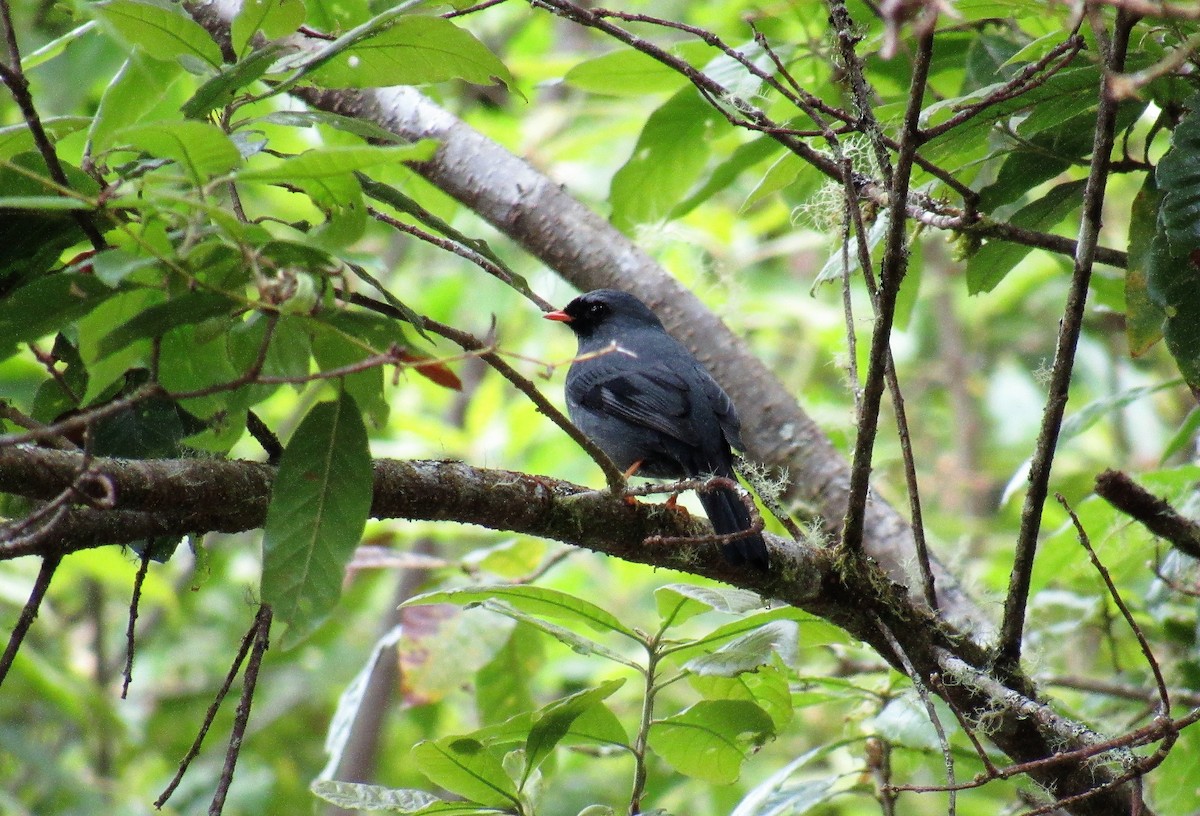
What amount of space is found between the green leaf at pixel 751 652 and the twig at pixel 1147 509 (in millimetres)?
701

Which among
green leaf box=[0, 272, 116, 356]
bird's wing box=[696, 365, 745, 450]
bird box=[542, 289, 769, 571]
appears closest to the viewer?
green leaf box=[0, 272, 116, 356]

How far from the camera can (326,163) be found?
1555mm

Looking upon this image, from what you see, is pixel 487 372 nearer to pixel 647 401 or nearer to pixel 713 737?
pixel 647 401

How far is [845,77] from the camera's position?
8.48 feet

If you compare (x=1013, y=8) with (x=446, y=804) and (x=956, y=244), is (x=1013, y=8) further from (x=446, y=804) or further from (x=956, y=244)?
(x=446, y=804)

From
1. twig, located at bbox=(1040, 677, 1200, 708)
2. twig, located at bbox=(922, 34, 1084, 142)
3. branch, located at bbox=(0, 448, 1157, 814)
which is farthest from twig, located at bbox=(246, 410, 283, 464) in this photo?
twig, located at bbox=(1040, 677, 1200, 708)

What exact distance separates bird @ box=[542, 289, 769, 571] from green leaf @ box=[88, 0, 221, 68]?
197 cm

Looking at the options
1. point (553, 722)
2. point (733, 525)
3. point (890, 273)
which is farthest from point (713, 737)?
point (890, 273)

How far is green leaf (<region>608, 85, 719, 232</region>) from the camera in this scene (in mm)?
3434

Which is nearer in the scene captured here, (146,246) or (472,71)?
(146,246)

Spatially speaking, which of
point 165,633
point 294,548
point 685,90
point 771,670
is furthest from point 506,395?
point 294,548

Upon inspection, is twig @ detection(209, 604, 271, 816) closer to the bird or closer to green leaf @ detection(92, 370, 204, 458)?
green leaf @ detection(92, 370, 204, 458)

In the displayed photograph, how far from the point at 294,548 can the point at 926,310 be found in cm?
878

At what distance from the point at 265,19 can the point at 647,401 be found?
2.35 m
